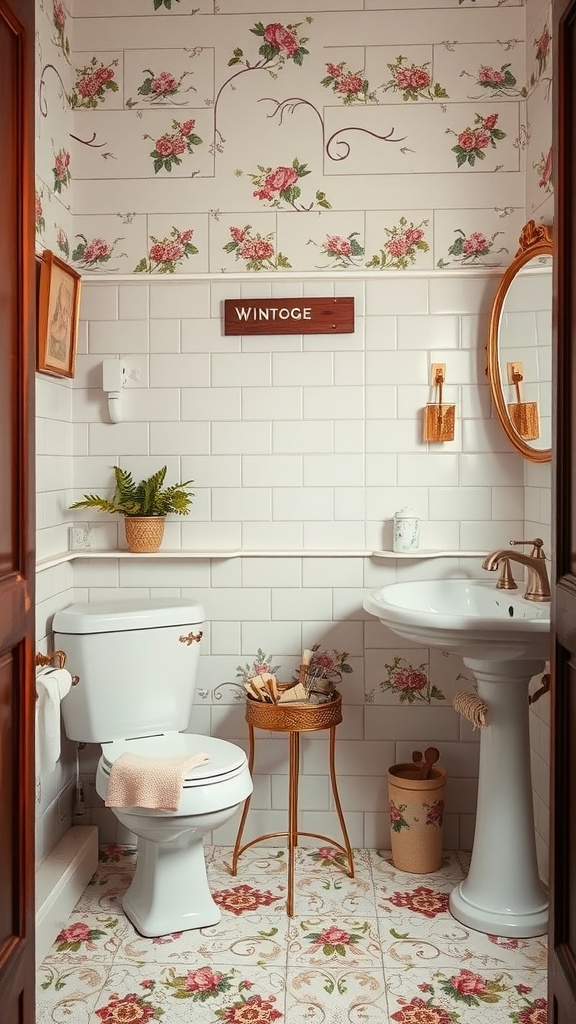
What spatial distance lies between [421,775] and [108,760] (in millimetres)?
1099

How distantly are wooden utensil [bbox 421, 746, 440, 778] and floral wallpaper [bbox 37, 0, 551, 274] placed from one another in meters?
1.66

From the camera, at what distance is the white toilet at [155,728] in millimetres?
2566

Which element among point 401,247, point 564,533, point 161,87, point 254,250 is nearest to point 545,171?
point 401,247

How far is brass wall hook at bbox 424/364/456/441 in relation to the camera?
316 cm

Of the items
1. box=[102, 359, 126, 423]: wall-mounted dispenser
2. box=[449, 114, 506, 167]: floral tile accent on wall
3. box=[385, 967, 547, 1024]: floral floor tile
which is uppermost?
box=[449, 114, 506, 167]: floral tile accent on wall

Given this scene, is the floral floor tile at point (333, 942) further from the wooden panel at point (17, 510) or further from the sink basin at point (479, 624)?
the wooden panel at point (17, 510)

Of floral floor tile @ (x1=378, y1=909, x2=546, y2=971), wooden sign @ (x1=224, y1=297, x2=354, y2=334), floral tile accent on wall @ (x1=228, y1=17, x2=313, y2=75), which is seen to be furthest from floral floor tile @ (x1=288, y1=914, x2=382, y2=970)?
floral tile accent on wall @ (x1=228, y1=17, x2=313, y2=75)

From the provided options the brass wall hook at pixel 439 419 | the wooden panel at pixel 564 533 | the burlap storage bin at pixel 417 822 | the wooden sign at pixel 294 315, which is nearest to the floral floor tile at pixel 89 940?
the burlap storage bin at pixel 417 822

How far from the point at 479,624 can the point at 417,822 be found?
97 centimetres

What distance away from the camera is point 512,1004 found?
7.45 feet

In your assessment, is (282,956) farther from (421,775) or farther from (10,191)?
(10,191)

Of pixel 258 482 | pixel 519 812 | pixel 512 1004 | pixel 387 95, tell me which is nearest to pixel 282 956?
pixel 512 1004

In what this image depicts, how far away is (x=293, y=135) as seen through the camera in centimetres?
318

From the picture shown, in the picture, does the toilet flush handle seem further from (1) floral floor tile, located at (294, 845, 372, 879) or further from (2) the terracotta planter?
(1) floral floor tile, located at (294, 845, 372, 879)
